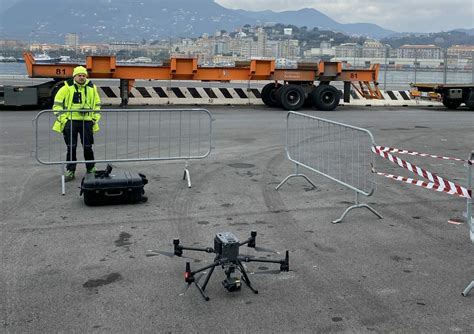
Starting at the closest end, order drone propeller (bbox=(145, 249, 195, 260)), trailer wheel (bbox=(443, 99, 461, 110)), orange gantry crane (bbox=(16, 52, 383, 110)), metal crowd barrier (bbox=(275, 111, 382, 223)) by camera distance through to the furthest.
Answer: drone propeller (bbox=(145, 249, 195, 260))
metal crowd barrier (bbox=(275, 111, 382, 223))
orange gantry crane (bbox=(16, 52, 383, 110))
trailer wheel (bbox=(443, 99, 461, 110))

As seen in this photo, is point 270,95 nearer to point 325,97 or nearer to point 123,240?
point 325,97

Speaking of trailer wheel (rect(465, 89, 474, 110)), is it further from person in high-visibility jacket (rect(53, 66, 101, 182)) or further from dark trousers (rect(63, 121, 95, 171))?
dark trousers (rect(63, 121, 95, 171))

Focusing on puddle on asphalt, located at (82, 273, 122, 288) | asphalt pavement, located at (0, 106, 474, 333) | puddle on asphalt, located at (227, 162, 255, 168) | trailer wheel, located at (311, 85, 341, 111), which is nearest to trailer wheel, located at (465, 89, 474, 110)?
trailer wheel, located at (311, 85, 341, 111)

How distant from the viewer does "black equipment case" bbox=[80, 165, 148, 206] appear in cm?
776

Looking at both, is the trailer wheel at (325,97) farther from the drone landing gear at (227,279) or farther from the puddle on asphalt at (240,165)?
the drone landing gear at (227,279)

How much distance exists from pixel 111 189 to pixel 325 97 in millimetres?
15495

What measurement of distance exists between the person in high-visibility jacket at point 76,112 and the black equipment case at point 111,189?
1436 mm

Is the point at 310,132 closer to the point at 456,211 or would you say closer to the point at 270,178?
the point at 270,178

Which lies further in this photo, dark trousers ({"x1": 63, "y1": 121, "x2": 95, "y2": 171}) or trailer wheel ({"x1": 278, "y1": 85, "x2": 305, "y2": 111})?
trailer wheel ({"x1": 278, "y1": 85, "x2": 305, "y2": 111})

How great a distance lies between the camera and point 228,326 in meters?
4.41

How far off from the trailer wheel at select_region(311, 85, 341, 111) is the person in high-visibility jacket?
1369 cm

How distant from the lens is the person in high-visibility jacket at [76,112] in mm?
9164

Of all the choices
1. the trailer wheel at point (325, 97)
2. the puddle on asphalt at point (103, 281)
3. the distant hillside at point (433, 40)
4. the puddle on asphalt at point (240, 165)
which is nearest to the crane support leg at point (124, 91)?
the trailer wheel at point (325, 97)

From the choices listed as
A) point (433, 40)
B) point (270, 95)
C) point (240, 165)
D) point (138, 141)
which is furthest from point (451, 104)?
point (433, 40)
